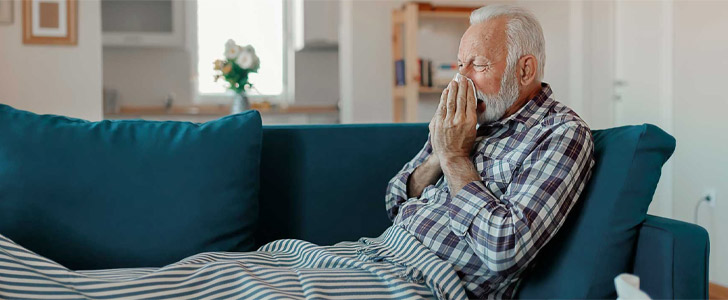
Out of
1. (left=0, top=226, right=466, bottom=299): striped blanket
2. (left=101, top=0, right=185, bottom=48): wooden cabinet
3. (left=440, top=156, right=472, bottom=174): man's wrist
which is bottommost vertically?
(left=0, top=226, right=466, bottom=299): striped blanket

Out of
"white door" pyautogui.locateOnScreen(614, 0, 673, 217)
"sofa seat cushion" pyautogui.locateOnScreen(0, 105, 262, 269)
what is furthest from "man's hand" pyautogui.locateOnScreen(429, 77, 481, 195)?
"white door" pyautogui.locateOnScreen(614, 0, 673, 217)

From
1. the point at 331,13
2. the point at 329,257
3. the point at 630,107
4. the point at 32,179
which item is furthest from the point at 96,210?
the point at 331,13

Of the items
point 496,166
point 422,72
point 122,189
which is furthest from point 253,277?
point 422,72

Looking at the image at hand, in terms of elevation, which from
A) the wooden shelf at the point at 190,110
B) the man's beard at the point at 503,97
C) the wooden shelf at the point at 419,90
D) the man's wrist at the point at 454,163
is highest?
the wooden shelf at the point at 419,90

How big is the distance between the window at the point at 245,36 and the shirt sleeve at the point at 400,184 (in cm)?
512

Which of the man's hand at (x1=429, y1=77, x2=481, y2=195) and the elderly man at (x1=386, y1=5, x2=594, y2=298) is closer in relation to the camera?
the elderly man at (x1=386, y1=5, x2=594, y2=298)

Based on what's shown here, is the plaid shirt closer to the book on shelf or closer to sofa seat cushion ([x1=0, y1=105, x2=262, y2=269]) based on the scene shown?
sofa seat cushion ([x1=0, y1=105, x2=262, y2=269])

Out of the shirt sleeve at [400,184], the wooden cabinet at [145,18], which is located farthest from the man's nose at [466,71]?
the wooden cabinet at [145,18]

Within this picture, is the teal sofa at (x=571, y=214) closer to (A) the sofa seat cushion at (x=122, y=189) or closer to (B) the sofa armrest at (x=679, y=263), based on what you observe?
(B) the sofa armrest at (x=679, y=263)

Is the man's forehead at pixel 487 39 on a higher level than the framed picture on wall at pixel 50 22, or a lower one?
lower

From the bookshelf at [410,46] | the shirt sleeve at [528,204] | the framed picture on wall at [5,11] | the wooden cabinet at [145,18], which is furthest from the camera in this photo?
the wooden cabinet at [145,18]

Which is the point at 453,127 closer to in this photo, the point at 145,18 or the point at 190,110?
the point at 190,110

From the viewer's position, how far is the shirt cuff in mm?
1592

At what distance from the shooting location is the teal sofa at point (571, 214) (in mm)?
1435
